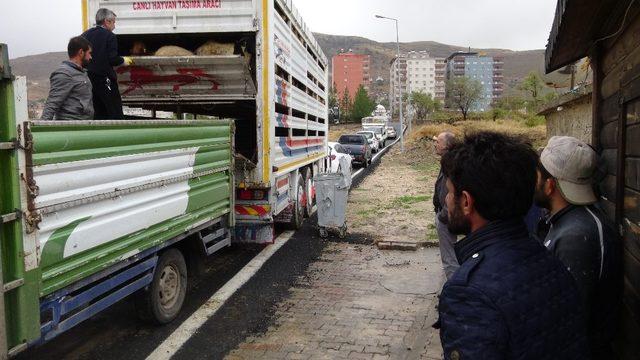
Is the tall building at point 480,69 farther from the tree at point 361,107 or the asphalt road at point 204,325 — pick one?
the asphalt road at point 204,325

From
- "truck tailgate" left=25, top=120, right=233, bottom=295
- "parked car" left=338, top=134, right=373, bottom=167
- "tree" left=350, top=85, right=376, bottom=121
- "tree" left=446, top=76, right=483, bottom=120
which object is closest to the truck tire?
"truck tailgate" left=25, top=120, right=233, bottom=295

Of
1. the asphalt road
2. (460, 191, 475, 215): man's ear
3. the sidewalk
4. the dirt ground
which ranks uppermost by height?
(460, 191, 475, 215): man's ear

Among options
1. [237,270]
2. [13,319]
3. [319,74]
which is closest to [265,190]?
[237,270]

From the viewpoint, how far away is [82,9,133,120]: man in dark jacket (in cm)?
615

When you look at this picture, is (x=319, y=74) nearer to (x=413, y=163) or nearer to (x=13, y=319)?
(x=13, y=319)

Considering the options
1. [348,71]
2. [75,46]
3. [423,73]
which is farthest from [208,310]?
[423,73]

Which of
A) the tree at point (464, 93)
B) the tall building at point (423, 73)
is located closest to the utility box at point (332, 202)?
the tree at point (464, 93)

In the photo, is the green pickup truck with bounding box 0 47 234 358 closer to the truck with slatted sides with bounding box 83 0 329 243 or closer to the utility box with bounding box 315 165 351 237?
the truck with slatted sides with bounding box 83 0 329 243

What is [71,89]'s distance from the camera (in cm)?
522

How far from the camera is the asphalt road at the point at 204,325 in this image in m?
4.70

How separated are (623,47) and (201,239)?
13.9 ft

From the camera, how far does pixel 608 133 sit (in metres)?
4.11

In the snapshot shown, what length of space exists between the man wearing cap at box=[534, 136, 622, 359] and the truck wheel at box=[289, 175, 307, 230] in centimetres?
725

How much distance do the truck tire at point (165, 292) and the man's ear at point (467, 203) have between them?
12.6ft
